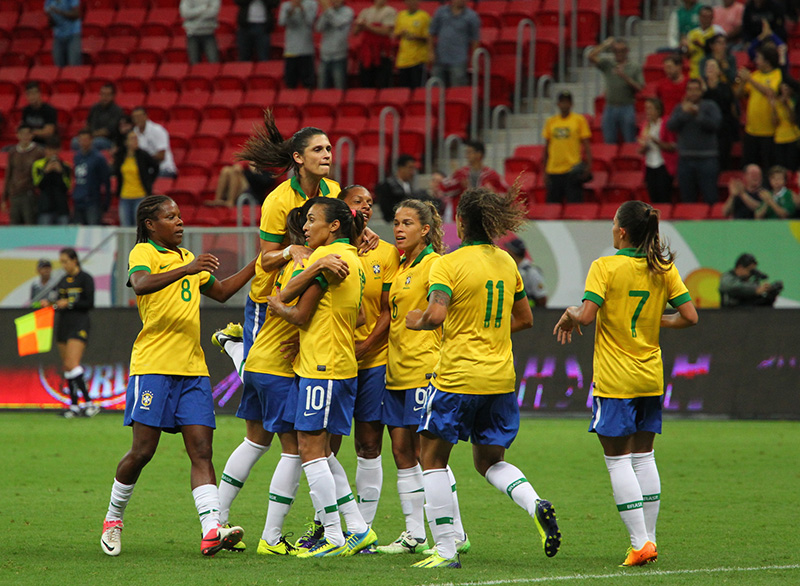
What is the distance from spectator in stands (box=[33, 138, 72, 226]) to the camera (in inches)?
693

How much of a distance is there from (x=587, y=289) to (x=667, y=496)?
10.2 ft

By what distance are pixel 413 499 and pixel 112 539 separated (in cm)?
174

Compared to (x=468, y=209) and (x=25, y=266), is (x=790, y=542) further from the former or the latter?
(x=25, y=266)

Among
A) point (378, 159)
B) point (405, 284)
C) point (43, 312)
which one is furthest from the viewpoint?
point (378, 159)

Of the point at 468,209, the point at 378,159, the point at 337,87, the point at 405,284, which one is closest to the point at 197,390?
the point at 405,284

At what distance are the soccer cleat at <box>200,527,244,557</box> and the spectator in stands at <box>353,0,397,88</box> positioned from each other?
14.2 metres

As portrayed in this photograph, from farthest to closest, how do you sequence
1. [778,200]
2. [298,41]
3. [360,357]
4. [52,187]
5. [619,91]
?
[298,41], [52,187], [619,91], [778,200], [360,357]

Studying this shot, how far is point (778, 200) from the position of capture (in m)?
14.2

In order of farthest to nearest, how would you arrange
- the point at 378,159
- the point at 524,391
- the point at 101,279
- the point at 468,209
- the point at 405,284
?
the point at 378,159, the point at 101,279, the point at 524,391, the point at 405,284, the point at 468,209

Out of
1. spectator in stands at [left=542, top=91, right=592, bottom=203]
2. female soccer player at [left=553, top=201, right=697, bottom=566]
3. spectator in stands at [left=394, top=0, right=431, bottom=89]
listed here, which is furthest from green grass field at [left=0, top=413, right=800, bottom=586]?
spectator in stands at [left=394, top=0, right=431, bottom=89]

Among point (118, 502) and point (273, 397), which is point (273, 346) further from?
point (118, 502)

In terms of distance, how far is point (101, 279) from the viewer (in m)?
15.3

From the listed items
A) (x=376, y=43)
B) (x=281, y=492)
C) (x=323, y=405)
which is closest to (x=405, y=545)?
(x=281, y=492)

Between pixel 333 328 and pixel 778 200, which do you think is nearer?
pixel 333 328
